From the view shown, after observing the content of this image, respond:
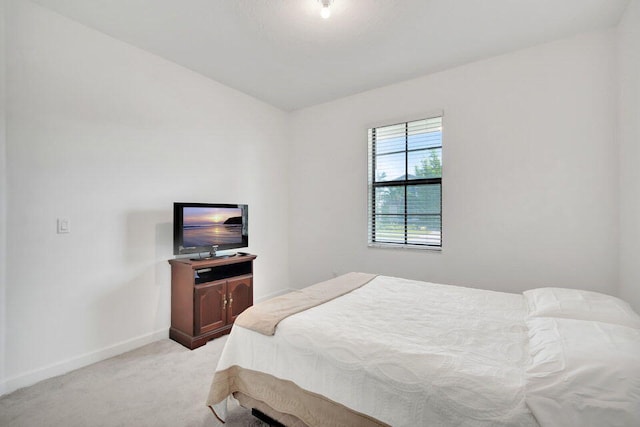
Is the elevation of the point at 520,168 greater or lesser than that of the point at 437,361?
greater

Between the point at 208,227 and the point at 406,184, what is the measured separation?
2375 mm

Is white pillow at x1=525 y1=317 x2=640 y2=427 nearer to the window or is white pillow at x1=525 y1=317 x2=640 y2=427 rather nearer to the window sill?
the window sill

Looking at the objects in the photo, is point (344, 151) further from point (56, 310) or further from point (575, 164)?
point (56, 310)

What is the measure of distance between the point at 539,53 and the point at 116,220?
429 cm

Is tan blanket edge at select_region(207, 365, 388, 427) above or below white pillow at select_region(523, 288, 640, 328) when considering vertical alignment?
below

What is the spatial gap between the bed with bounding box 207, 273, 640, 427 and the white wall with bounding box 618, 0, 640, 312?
2.77 feet

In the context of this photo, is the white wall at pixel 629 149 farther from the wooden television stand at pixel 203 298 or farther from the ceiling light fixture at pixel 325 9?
the wooden television stand at pixel 203 298

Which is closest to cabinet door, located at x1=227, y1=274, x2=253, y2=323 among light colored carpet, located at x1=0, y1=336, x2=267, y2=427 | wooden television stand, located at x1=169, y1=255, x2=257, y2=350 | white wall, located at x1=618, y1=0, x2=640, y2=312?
wooden television stand, located at x1=169, y1=255, x2=257, y2=350

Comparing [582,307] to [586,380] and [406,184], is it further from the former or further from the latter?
[406,184]

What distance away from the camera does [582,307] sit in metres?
1.56

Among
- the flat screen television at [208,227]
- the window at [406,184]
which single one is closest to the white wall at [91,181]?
the flat screen television at [208,227]

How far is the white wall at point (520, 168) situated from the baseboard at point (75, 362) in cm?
250

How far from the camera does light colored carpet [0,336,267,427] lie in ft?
5.65

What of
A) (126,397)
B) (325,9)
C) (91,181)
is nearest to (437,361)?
(126,397)
